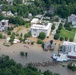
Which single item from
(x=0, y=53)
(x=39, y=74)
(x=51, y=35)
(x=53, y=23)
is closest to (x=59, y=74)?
(x=39, y=74)

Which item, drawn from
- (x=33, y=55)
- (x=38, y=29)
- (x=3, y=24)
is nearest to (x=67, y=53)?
(x=33, y=55)

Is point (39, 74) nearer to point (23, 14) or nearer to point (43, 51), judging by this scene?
point (43, 51)

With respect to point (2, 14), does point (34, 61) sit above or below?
below

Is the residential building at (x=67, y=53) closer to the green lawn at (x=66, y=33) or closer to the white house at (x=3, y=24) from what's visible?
the green lawn at (x=66, y=33)

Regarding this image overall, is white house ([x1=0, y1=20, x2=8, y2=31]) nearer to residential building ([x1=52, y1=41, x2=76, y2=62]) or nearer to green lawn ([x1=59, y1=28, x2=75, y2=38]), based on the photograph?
green lawn ([x1=59, y1=28, x2=75, y2=38])

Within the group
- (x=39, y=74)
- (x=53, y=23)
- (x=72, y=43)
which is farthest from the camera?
(x=53, y=23)

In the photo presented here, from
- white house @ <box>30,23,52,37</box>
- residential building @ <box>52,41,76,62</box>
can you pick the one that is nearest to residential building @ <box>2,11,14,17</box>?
white house @ <box>30,23,52,37</box>

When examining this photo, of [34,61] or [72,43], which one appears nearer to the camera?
[34,61]

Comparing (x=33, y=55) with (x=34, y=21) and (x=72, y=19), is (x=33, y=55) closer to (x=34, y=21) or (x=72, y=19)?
(x=34, y=21)
